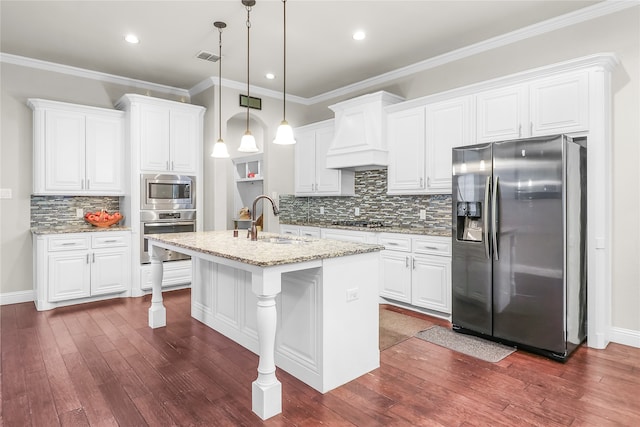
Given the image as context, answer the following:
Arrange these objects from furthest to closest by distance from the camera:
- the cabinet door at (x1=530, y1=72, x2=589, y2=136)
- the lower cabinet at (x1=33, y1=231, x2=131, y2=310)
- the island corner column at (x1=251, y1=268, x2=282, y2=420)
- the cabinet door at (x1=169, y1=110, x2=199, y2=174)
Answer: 1. the cabinet door at (x1=169, y1=110, x2=199, y2=174)
2. the lower cabinet at (x1=33, y1=231, x2=131, y2=310)
3. the cabinet door at (x1=530, y1=72, x2=589, y2=136)
4. the island corner column at (x1=251, y1=268, x2=282, y2=420)

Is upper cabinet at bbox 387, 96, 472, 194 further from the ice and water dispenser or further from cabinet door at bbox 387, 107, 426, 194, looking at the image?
the ice and water dispenser

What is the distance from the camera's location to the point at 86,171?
4.71m

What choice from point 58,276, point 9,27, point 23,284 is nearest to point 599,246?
point 58,276

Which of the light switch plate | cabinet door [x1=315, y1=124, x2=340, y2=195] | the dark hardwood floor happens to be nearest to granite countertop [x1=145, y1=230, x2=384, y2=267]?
the dark hardwood floor

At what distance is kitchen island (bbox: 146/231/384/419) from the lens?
2.15 meters

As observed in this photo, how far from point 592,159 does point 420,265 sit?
5.82 feet

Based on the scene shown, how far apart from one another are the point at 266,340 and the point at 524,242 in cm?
214

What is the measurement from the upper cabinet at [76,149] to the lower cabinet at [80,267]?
0.64 metres

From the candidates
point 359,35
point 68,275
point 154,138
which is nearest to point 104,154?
point 154,138

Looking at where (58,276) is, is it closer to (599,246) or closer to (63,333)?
(63,333)

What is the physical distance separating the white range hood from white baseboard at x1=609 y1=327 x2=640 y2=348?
2743 millimetres

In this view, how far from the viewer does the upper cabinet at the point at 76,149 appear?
14.4ft

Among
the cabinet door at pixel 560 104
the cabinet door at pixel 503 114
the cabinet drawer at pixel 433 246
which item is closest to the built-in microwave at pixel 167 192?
the cabinet drawer at pixel 433 246

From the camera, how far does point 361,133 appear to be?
473 cm
